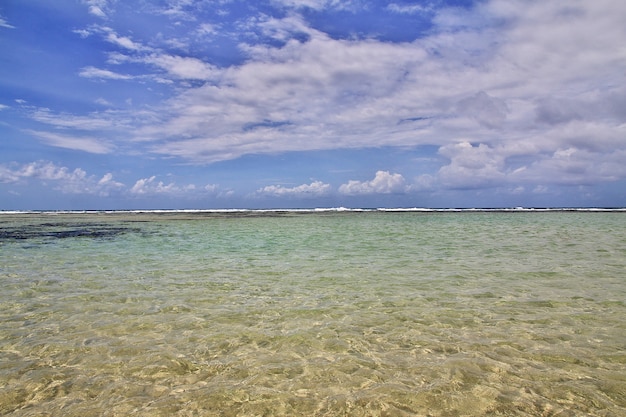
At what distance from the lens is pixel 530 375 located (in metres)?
6.05

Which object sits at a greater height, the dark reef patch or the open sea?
the dark reef patch

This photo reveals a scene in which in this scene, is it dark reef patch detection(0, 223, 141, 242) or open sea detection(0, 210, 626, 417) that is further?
dark reef patch detection(0, 223, 141, 242)

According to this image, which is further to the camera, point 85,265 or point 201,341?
point 85,265

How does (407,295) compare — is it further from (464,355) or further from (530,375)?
(530,375)

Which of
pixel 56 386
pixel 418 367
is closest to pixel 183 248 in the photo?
pixel 56 386

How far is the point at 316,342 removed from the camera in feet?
24.9

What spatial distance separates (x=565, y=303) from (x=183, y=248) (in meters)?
19.3

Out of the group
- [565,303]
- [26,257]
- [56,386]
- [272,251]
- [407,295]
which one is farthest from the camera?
[272,251]

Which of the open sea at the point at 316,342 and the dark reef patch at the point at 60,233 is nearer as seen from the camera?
the open sea at the point at 316,342

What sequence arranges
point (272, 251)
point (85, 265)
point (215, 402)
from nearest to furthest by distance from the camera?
point (215, 402)
point (85, 265)
point (272, 251)

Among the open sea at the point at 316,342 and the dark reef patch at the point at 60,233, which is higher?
the dark reef patch at the point at 60,233

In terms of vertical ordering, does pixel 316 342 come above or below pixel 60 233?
below

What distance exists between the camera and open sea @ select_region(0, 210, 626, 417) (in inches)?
211

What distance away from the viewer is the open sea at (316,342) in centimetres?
537
